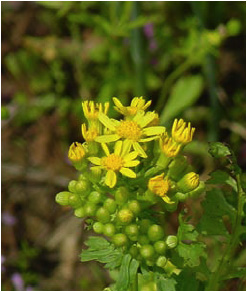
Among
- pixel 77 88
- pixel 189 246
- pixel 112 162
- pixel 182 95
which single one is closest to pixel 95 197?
pixel 112 162

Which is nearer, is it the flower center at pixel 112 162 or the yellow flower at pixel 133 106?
the flower center at pixel 112 162

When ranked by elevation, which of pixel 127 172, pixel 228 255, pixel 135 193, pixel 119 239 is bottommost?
pixel 228 255

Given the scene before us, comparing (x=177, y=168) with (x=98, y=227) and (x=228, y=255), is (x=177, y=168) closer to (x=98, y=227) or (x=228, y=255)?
(x=98, y=227)

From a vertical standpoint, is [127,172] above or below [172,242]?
above

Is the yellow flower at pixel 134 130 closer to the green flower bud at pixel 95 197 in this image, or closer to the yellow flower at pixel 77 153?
the yellow flower at pixel 77 153

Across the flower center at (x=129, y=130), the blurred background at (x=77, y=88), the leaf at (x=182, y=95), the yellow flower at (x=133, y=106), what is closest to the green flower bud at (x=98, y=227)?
the flower center at (x=129, y=130)

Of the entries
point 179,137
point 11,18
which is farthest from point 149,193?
point 11,18
